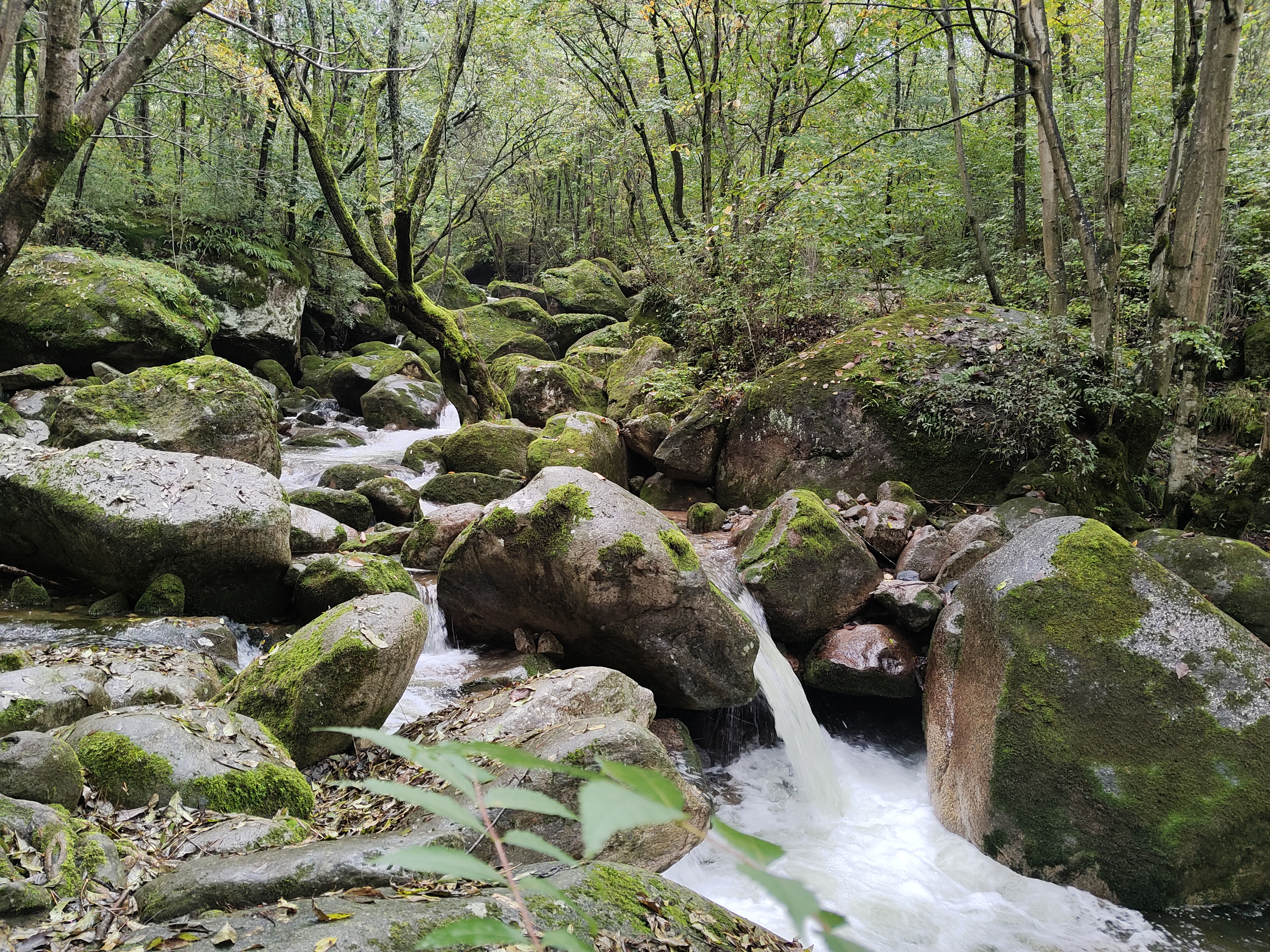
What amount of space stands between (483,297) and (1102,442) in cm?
2369

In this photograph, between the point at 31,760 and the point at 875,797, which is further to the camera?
the point at 875,797

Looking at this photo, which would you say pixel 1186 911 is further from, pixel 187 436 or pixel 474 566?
pixel 187 436

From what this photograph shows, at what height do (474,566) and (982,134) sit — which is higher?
(982,134)

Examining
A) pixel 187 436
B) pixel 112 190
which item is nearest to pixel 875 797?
pixel 187 436

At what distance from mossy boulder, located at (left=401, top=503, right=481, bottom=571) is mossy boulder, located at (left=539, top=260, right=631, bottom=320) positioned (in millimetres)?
16651

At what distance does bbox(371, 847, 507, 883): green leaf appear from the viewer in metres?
0.66

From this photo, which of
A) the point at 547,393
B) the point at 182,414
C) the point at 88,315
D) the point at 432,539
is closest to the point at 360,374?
the point at 547,393

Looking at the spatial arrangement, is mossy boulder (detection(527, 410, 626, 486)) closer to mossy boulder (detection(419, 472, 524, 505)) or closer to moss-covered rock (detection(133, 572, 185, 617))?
mossy boulder (detection(419, 472, 524, 505))

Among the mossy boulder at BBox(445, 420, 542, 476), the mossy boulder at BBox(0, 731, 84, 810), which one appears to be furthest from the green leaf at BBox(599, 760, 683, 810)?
the mossy boulder at BBox(445, 420, 542, 476)

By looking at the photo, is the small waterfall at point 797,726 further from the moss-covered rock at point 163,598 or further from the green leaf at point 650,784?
the green leaf at point 650,784

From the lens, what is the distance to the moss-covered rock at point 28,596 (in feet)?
19.6

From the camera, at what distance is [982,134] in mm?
15234

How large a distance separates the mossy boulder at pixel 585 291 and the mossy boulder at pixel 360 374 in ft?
25.1

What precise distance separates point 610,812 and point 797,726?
→ 6.20 meters
